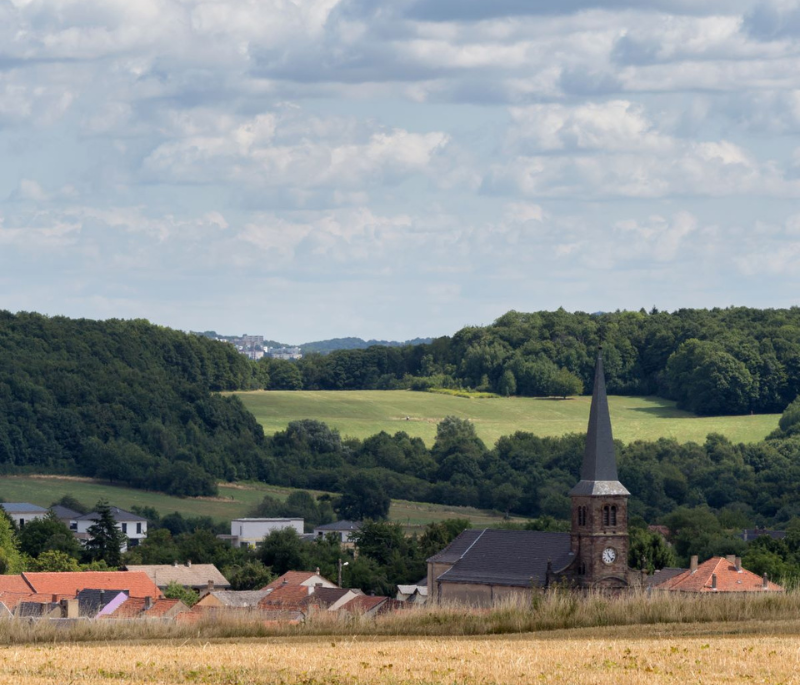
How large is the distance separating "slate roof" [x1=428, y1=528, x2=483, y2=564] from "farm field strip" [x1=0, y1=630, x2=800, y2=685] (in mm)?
56372

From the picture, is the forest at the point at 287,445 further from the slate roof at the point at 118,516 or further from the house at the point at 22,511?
the house at the point at 22,511

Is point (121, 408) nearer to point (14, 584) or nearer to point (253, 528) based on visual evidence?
Result: point (253, 528)

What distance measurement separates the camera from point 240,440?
156m

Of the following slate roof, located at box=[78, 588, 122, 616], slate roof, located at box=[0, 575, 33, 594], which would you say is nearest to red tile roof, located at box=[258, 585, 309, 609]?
slate roof, located at box=[78, 588, 122, 616]

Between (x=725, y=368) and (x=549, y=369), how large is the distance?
22723mm

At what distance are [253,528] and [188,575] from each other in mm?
30461

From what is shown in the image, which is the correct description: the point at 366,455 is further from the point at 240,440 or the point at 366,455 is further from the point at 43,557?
the point at 43,557

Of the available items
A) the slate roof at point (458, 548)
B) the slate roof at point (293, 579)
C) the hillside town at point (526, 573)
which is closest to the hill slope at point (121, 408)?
the slate roof at point (293, 579)

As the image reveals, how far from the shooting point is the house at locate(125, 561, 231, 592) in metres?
87.9

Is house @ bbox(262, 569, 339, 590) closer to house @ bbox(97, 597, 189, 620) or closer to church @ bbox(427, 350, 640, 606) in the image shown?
church @ bbox(427, 350, 640, 606)

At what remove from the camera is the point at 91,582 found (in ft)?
255

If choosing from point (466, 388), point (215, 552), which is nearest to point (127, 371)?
point (466, 388)

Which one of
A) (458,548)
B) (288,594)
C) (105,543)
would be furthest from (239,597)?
(105,543)

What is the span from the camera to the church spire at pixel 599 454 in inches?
2950
